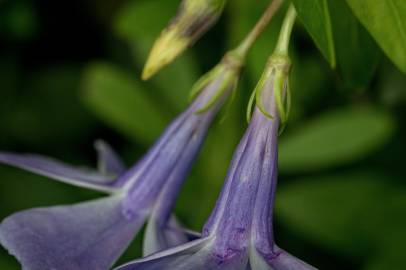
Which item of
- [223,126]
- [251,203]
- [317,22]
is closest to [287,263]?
[251,203]

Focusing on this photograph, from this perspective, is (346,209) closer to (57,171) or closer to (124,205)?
(124,205)

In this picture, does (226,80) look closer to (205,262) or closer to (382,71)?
(205,262)

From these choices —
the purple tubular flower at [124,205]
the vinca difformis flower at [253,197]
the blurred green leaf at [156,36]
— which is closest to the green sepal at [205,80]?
the purple tubular flower at [124,205]

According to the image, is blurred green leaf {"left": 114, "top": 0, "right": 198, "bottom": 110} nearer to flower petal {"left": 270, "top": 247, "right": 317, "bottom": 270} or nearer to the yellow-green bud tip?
the yellow-green bud tip

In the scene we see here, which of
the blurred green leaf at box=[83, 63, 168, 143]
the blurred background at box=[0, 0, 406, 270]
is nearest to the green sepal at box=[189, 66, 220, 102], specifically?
the blurred background at box=[0, 0, 406, 270]

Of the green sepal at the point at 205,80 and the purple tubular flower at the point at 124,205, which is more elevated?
the green sepal at the point at 205,80

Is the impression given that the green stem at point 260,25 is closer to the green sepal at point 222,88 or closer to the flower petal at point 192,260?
the green sepal at point 222,88

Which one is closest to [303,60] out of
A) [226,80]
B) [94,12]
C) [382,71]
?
[382,71]
